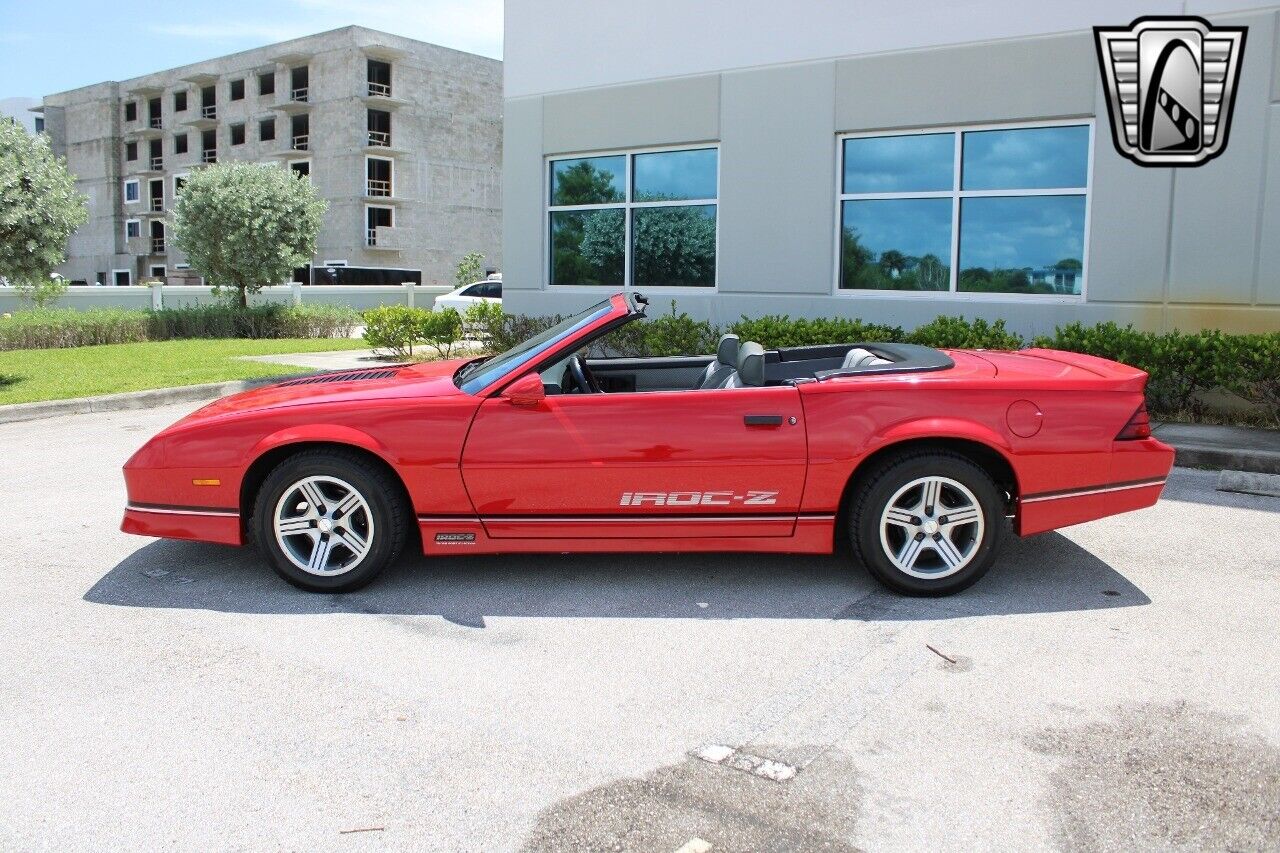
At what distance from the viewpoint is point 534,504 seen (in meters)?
5.20

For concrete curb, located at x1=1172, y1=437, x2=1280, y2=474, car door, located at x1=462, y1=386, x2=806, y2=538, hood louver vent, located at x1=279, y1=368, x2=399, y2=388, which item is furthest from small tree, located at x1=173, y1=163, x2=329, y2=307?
car door, located at x1=462, y1=386, x2=806, y2=538

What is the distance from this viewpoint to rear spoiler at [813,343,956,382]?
537 centimetres

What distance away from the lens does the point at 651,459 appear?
5.12m

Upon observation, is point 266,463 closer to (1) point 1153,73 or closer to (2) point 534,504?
(2) point 534,504

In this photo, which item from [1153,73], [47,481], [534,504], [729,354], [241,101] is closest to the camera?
[534,504]

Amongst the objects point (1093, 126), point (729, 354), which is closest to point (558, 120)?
point (1093, 126)

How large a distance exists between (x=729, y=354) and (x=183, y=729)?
323 centimetres

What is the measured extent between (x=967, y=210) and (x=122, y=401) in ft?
31.8

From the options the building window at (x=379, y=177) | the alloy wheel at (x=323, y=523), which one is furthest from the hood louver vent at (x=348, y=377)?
the building window at (x=379, y=177)

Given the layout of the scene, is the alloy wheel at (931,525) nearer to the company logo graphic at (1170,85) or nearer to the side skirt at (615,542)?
the side skirt at (615,542)

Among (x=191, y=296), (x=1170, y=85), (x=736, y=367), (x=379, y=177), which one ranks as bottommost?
(x=736, y=367)

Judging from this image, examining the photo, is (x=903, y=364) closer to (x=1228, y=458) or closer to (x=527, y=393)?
(x=527, y=393)

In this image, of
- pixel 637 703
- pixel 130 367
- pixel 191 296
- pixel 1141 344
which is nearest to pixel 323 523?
pixel 637 703

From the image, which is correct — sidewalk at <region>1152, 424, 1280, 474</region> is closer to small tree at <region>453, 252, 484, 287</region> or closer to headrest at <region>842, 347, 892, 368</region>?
headrest at <region>842, 347, 892, 368</region>
